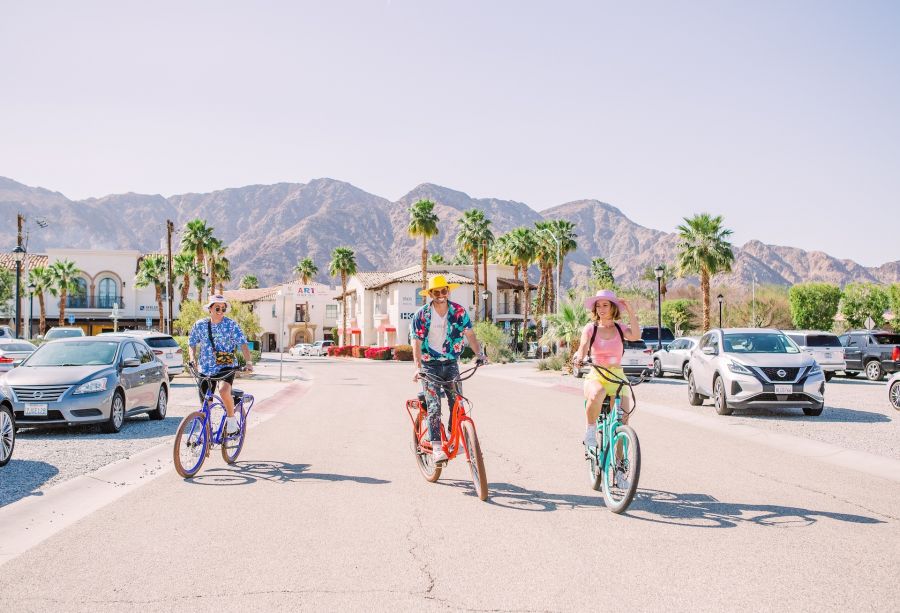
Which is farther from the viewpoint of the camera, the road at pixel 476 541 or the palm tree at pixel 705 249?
the palm tree at pixel 705 249

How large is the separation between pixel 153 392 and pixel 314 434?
3639 mm

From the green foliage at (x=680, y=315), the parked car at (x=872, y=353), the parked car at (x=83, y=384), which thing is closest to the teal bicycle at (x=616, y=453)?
the parked car at (x=83, y=384)

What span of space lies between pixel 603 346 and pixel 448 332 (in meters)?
1.48

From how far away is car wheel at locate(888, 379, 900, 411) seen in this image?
51.5ft

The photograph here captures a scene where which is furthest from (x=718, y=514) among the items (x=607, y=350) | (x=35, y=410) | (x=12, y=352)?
(x=12, y=352)

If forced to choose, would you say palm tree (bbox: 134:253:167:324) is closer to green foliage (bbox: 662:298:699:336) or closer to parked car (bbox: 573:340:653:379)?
green foliage (bbox: 662:298:699:336)

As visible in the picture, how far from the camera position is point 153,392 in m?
14.2

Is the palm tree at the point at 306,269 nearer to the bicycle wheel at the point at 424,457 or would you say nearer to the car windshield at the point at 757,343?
the car windshield at the point at 757,343

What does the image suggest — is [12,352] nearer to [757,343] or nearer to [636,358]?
[636,358]

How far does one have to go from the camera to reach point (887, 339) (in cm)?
2730

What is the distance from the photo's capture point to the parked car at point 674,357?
2775cm

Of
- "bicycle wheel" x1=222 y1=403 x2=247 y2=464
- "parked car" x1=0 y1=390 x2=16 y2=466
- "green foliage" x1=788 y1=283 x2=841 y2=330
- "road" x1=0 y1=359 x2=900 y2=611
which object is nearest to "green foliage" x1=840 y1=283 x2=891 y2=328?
"green foliage" x1=788 y1=283 x2=841 y2=330

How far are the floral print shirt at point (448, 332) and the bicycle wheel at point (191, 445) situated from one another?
104 inches

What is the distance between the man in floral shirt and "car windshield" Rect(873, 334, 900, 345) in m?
24.6
